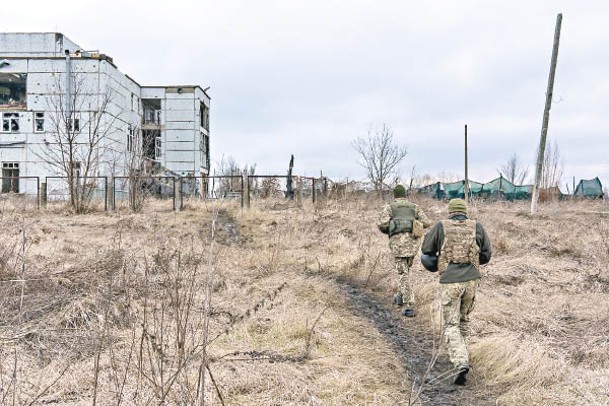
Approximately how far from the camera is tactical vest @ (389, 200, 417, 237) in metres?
6.45

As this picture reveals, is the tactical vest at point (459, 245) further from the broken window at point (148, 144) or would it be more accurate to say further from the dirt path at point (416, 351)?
the broken window at point (148, 144)

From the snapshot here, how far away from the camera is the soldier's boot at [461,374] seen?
3.94 metres

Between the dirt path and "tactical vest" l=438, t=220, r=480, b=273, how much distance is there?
0.93 m

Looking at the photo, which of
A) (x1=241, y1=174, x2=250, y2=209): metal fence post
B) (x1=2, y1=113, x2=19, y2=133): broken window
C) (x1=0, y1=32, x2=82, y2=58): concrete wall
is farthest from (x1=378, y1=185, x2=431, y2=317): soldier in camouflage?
(x1=0, y1=32, x2=82, y2=58): concrete wall

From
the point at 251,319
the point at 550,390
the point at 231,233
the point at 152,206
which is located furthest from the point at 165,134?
the point at 550,390

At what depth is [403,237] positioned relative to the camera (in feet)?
21.2

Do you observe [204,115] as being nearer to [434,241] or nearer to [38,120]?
[38,120]

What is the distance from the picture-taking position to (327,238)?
12.1 m

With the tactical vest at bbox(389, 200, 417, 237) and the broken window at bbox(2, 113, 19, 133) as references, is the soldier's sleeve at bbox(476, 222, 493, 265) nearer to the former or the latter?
the tactical vest at bbox(389, 200, 417, 237)

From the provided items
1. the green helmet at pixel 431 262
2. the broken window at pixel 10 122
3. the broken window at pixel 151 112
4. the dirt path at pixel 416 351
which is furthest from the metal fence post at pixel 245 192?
the broken window at pixel 151 112

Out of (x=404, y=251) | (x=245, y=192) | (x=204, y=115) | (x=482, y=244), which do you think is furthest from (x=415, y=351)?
(x=204, y=115)

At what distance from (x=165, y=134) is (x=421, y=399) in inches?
1570

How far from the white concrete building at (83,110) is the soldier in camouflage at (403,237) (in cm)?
2278

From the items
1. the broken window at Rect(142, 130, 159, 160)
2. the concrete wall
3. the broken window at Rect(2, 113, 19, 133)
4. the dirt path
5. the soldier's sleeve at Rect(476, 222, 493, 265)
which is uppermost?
the concrete wall
